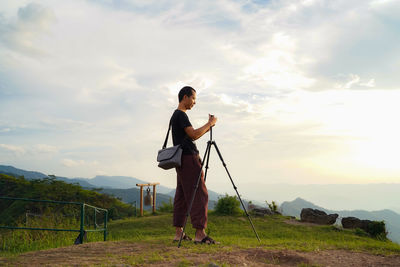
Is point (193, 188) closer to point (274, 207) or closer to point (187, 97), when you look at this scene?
point (187, 97)

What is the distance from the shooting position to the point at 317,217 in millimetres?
15219

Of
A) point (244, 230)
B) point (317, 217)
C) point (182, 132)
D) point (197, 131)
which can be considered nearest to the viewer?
point (197, 131)

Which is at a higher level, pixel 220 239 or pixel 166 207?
pixel 220 239

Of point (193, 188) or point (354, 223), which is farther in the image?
point (354, 223)

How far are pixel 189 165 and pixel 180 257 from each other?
155 centimetres

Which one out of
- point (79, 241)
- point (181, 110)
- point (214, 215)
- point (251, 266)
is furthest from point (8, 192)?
point (251, 266)

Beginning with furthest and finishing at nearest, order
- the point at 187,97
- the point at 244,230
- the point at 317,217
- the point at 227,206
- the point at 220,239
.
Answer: the point at 317,217, the point at 227,206, the point at 244,230, the point at 220,239, the point at 187,97

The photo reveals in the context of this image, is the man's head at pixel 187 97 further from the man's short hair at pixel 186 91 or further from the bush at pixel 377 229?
the bush at pixel 377 229

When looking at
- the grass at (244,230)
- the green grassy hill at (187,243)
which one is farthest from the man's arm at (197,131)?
the grass at (244,230)

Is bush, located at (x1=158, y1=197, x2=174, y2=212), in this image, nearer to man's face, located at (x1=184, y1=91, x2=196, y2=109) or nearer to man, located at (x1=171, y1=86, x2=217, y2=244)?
man, located at (x1=171, y1=86, x2=217, y2=244)

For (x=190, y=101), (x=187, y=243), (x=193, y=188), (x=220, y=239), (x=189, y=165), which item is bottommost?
(x=220, y=239)

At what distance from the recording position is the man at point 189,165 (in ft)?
17.8

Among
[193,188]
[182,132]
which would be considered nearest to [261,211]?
[193,188]

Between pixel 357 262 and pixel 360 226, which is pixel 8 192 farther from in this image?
pixel 357 262
